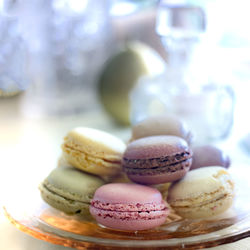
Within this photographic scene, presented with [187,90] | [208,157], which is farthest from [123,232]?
[187,90]

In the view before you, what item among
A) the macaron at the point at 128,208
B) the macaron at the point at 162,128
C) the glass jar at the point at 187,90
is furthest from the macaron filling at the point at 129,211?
the glass jar at the point at 187,90

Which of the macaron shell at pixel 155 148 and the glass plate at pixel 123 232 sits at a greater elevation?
the macaron shell at pixel 155 148

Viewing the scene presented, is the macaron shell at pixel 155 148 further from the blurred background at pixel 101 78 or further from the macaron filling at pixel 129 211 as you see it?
the blurred background at pixel 101 78

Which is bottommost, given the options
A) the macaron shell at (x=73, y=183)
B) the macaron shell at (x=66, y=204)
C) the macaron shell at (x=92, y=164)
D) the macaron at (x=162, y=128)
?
the macaron shell at (x=66, y=204)

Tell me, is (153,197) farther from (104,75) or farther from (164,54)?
(164,54)

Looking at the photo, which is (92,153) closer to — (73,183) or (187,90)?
(73,183)
